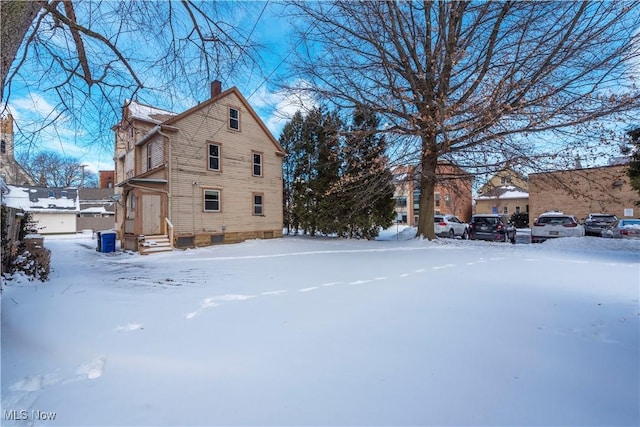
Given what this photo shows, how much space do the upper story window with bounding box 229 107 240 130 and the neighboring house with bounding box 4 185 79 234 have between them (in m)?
23.1

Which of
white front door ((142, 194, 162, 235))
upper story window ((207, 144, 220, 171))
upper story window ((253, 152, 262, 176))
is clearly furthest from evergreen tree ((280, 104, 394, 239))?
white front door ((142, 194, 162, 235))

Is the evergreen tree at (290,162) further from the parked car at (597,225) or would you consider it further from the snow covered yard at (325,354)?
the parked car at (597,225)

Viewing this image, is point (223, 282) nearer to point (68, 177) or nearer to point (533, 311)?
point (533, 311)

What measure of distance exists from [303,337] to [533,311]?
2.95 m

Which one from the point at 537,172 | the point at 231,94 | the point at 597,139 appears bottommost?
the point at 537,172

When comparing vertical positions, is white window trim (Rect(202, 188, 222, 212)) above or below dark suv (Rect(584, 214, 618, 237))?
above

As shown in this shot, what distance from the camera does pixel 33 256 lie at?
19.6 feet

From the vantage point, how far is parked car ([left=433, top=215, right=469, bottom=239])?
19328mm

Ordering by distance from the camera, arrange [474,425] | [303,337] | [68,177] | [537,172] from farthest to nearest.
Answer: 1. [68,177]
2. [537,172]
3. [303,337]
4. [474,425]

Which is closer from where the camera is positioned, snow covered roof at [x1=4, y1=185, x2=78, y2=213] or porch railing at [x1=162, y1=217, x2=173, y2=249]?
porch railing at [x1=162, y1=217, x2=173, y2=249]

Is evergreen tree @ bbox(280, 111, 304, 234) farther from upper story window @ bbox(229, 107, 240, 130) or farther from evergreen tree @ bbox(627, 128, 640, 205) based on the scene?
evergreen tree @ bbox(627, 128, 640, 205)

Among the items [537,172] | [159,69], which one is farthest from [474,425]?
[537,172]

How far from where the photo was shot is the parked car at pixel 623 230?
1417cm

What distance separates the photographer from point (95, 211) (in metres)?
34.6
